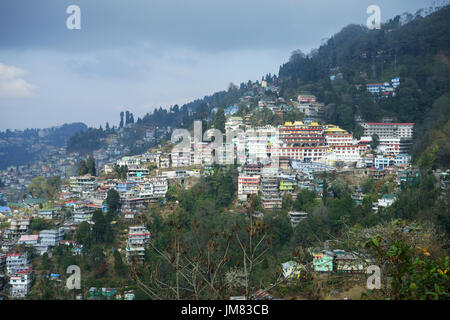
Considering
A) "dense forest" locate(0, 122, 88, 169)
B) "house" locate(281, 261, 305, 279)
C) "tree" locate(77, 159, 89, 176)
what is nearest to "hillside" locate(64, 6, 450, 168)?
"tree" locate(77, 159, 89, 176)

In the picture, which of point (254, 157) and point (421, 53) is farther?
point (421, 53)

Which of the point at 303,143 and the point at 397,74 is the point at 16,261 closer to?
the point at 303,143

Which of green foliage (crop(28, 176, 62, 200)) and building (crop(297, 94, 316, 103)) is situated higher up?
building (crop(297, 94, 316, 103))

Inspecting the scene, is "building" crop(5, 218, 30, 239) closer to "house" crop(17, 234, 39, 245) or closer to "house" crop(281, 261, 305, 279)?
"house" crop(17, 234, 39, 245)

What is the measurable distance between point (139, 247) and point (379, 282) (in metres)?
8.63

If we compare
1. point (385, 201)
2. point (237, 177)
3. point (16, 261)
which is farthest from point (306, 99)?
point (16, 261)

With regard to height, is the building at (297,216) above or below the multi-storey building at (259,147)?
below

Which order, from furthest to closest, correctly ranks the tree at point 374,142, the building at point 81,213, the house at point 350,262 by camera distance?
the tree at point 374,142 < the building at point 81,213 < the house at point 350,262

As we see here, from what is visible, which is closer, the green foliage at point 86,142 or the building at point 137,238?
the building at point 137,238

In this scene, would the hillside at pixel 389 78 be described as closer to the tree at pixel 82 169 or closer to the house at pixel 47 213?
the tree at pixel 82 169

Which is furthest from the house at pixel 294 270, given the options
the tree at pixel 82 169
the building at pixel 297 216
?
the tree at pixel 82 169

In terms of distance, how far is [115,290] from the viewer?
31.4ft
